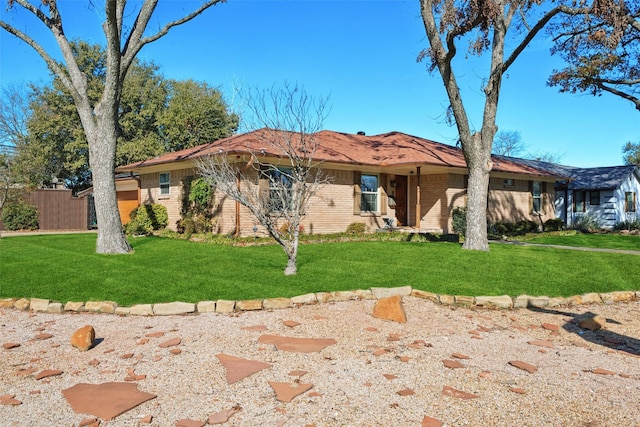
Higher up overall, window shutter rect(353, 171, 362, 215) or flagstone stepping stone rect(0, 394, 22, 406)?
window shutter rect(353, 171, 362, 215)

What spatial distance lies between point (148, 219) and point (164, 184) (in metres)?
1.70

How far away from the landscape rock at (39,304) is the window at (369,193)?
12551 millimetres

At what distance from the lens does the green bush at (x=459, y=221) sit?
1755cm

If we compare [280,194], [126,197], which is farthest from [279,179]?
[126,197]

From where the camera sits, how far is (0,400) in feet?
10.8

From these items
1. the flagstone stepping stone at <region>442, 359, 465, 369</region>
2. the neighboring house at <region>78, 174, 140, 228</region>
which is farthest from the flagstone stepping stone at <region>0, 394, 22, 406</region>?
the neighboring house at <region>78, 174, 140, 228</region>

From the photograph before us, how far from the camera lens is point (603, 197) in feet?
84.3

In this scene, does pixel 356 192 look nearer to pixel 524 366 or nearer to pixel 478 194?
pixel 478 194

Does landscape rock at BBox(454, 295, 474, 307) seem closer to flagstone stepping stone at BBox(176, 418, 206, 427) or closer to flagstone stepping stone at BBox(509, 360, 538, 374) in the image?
flagstone stepping stone at BBox(509, 360, 538, 374)

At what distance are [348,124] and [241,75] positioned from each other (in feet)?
27.7

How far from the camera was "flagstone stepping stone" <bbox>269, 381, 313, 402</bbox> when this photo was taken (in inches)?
131

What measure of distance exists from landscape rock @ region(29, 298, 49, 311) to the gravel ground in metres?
0.24

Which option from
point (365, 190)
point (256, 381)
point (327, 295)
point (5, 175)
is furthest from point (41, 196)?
point (256, 381)

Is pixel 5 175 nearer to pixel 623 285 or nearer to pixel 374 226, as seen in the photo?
pixel 374 226
